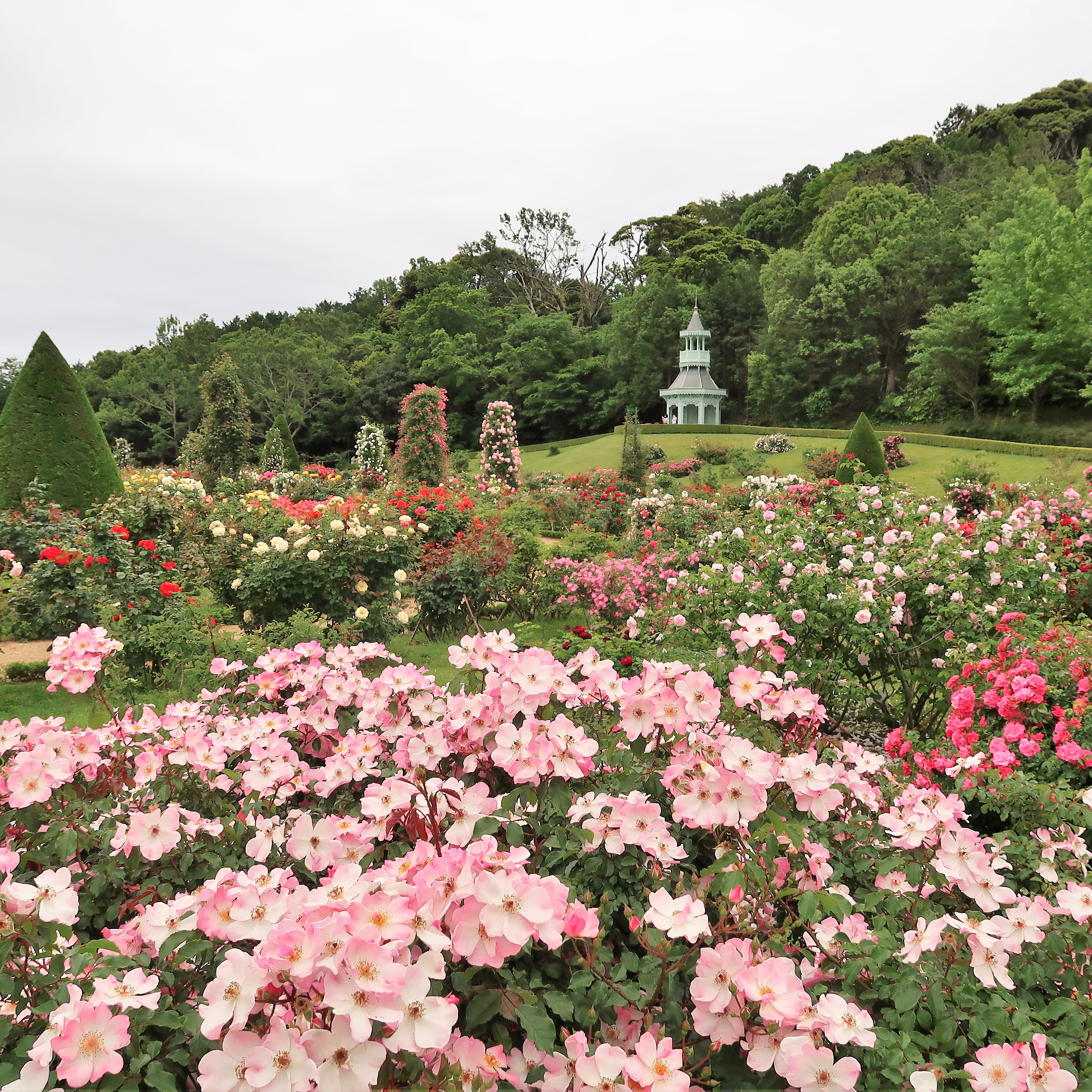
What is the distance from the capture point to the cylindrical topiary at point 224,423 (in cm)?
1812

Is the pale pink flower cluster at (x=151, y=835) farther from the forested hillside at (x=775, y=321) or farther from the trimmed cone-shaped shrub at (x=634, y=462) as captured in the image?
the forested hillside at (x=775, y=321)

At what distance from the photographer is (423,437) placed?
13328mm

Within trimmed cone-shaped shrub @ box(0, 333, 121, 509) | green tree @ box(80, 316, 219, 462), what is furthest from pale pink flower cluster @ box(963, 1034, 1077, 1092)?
green tree @ box(80, 316, 219, 462)

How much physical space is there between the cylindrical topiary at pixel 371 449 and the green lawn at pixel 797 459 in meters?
6.08

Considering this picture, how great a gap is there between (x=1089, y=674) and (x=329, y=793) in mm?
3269

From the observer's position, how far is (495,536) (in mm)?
8336

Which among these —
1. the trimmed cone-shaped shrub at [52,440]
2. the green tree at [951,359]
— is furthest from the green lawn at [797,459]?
the trimmed cone-shaped shrub at [52,440]

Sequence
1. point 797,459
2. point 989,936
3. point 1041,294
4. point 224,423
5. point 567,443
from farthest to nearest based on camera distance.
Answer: point 567,443 → point 797,459 → point 1041,294 → point 224,423 → point 989,936

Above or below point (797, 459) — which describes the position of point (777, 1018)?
below

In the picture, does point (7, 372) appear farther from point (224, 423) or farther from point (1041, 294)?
point (1041, 294)

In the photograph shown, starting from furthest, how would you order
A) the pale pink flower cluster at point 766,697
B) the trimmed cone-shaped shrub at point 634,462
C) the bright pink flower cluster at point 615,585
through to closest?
the trimmed cone-shaped shrub at point 634,462 < the bright pink flower cluster at point 615,585 < the pale pink flower cluster at point 766,697

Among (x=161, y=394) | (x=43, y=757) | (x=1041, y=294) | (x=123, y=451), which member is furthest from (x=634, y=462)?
(x=161, y=394)

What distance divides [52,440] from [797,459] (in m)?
20.5

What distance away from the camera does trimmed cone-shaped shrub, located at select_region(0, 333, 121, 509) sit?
8625mm
